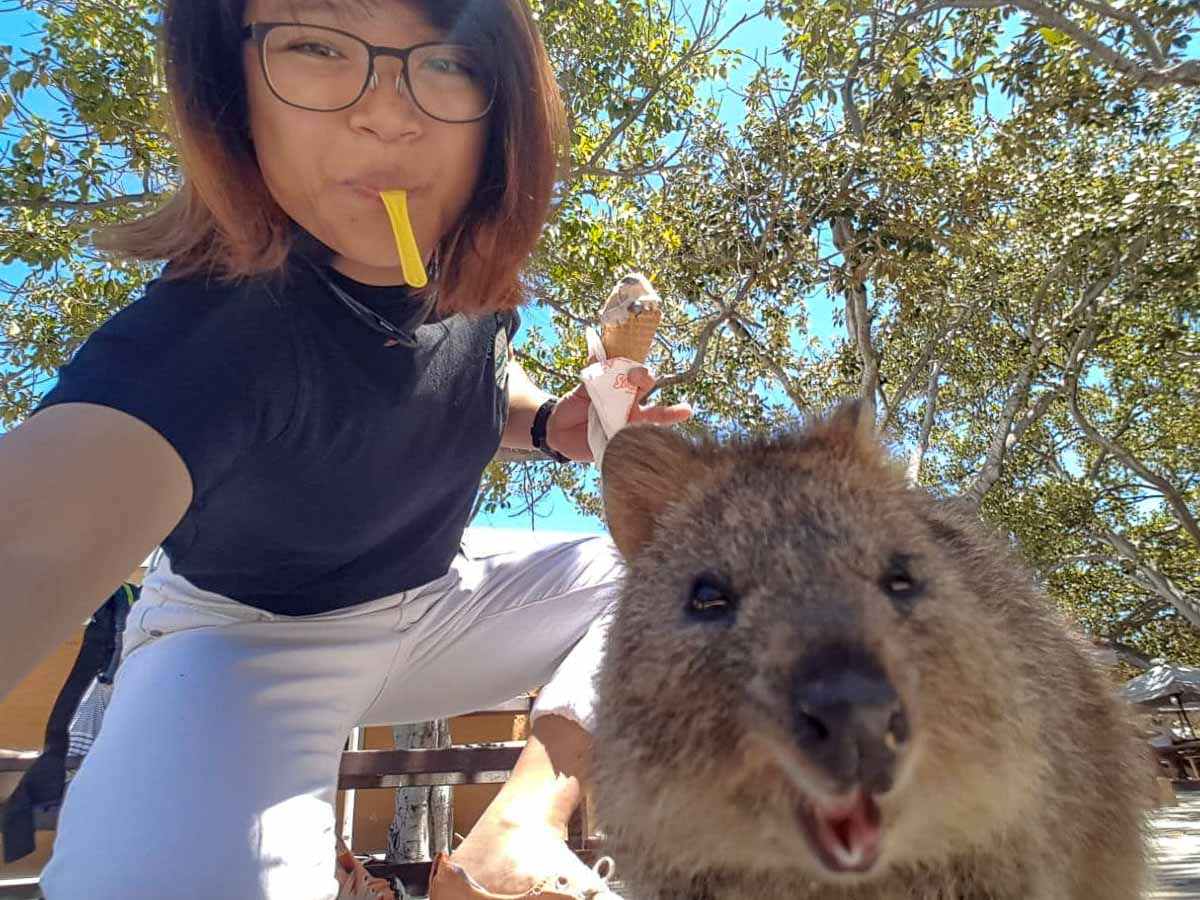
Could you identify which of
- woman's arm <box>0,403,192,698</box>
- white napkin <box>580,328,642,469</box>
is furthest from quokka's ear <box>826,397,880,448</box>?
woman's arm <box>0,403,192,698</box>

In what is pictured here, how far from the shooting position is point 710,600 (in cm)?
138

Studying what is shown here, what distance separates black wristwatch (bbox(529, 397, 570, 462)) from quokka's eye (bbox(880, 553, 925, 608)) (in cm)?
168

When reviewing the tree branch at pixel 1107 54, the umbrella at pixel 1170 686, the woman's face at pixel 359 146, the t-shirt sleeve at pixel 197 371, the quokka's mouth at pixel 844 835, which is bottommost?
the umbrella at pixel 1170 686

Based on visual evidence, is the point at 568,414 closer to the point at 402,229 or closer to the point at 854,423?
the point at 402,229

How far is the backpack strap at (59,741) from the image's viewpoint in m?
2.05

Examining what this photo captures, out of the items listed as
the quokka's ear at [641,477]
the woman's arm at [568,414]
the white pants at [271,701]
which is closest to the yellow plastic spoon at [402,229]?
the quokka's ear at [641,477]

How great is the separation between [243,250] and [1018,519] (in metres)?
16.0

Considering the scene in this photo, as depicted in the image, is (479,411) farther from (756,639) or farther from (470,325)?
(756,639)

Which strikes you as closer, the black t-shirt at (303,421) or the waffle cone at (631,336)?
the black t-shirt at (303,421)

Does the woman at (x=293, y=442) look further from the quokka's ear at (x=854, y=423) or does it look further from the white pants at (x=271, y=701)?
the quokka's ear at (x=854, y=423)

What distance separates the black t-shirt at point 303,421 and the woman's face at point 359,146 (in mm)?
156

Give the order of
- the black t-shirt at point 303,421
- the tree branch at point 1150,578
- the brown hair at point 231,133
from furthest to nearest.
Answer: the tree branch at point 1150,578 < the brown hair at point 231,133 < the black t-shirt at point 303,421

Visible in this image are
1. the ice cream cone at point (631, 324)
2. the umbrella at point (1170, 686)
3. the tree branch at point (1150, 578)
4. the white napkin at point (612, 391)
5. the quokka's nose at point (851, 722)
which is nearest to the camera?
the quokka's nose at point (851, 722)

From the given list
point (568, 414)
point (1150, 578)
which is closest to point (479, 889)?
point (568, 414)
